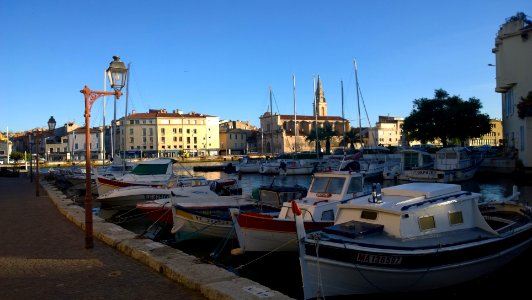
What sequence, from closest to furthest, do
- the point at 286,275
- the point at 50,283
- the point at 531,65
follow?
the point at 50,283 → the point at 286,275 → the point at 531,65

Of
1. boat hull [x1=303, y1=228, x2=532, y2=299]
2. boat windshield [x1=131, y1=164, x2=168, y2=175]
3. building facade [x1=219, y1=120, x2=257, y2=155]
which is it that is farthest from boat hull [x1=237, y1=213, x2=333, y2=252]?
building facade [x1=219, y1=120, x2=257, y2=155]

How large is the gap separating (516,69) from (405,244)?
146 feet

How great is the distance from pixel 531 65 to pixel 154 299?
48.2 meters

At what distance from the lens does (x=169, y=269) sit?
27.3 feet

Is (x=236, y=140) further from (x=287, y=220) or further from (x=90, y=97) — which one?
(x=90, y=97)

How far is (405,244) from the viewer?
9.70 meters

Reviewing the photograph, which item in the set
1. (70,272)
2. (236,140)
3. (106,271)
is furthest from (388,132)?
(70,272)

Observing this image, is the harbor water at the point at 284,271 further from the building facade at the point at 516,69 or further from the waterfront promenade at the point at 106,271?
the building facade at the point at 516,69

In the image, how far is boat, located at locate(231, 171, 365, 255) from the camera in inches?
526

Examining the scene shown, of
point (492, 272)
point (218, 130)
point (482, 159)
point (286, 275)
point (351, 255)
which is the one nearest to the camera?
point (351, 255)

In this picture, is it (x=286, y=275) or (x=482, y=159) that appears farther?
(x=482, y=159)

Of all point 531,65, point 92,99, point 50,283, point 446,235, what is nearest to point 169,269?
point 50,283

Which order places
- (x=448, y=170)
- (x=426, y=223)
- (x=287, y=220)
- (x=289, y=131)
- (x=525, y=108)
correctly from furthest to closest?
(x=289, y=131) → (x=448, y=170) → (x=525, y=108) → (x=287, y=220) → (x=426, y=223)

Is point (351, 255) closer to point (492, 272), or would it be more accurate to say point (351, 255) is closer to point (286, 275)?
point (286, 275)
